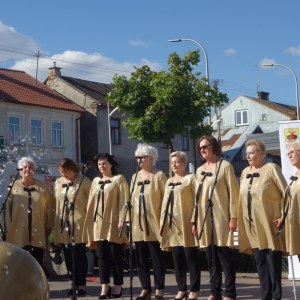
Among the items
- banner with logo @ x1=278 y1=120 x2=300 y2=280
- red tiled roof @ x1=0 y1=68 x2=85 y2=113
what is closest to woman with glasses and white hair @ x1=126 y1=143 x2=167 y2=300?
banner with logo @ x1=278 y1=120 x2=300 y2=280

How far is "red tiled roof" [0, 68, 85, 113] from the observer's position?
29595 millimetres

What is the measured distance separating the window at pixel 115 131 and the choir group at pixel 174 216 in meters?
27.3

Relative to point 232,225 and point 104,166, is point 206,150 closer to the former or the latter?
point 232,225

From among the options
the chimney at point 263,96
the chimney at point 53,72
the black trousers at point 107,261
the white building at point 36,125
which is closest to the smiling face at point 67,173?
the black trousers at point 107,261

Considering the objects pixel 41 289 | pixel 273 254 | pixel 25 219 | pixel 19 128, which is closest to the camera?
pixel 41 289

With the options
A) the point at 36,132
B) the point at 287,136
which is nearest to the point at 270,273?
the point at 287,136

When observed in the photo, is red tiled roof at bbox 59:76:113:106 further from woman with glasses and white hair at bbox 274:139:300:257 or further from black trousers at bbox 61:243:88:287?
woman with glasses and white hair at bbox 274:139:300:257

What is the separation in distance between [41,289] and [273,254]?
3.60m

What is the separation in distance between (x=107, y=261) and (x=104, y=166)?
1.40 m

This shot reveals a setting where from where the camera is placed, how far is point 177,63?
1005 inches

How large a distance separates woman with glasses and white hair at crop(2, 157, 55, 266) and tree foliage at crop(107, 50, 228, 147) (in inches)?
696

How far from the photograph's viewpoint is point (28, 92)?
102 feet

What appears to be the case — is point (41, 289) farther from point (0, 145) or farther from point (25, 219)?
point (0, 145)

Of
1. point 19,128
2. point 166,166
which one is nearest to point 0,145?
point 19,128
